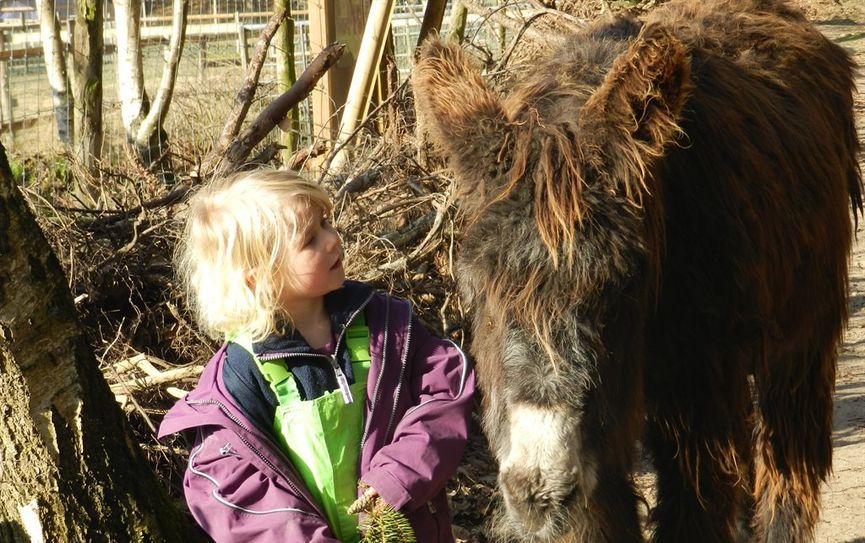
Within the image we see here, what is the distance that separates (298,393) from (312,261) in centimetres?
37

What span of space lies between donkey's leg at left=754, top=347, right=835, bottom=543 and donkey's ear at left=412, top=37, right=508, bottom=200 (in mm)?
1866

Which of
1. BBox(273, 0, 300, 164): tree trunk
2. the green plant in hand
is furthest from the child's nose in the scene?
BBox(273, 0, 300, 164): tree trunk

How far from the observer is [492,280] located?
9.79ft

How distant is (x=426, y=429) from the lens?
106 inches

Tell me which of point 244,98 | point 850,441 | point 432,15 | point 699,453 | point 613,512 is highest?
point 432,15

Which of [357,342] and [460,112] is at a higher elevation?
[460,112]

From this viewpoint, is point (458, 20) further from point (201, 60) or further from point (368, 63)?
point (201, 60)

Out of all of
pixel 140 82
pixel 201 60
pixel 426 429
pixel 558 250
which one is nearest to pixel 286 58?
pixel 140 82

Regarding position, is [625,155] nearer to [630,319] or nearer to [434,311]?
[630,319]

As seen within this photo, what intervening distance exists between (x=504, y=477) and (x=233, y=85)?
18.7ft

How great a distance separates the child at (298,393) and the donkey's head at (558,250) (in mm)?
208

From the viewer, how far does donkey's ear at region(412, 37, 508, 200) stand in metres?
3.09

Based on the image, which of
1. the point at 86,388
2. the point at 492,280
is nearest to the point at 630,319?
the point at 492,280

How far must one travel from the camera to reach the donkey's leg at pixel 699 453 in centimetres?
359
